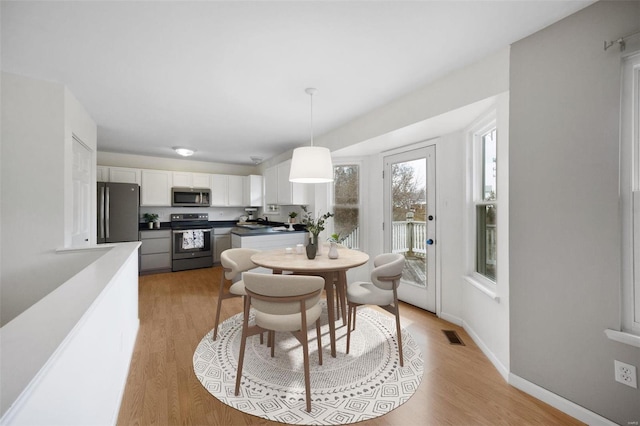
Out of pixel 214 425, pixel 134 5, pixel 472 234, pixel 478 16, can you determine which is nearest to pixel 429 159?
pixel 472 234

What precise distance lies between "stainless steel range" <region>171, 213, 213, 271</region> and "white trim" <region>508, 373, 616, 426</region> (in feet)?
17.6

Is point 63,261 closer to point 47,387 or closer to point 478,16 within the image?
point 47,387

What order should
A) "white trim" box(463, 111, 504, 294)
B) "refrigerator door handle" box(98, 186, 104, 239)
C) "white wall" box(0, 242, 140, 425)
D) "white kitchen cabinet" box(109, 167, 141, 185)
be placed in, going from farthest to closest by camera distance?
"white kitchen cabinet" box(109, 167, 141, 185) → "refrigerator door handle" box(98, 186, 104, 239) → "white trim" box(463, 111, 504, 294) → "white wall" box(0, 242, 140, 425)

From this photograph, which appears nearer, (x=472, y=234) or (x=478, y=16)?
(x=478, y=16)

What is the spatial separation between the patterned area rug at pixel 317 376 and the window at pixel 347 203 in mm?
1715

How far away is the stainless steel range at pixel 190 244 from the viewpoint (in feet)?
17.2

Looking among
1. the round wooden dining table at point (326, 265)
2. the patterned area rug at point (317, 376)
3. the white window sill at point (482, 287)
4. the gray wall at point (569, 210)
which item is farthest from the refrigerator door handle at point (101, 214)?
the gray wall at point (569, 210)

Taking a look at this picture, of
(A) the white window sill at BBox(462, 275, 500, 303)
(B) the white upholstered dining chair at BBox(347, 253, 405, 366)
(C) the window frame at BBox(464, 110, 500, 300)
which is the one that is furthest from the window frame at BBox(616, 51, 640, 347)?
(B) the white upholstered dining chair at BBox(347, 253, 405, 366)

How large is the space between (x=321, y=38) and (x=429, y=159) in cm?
198

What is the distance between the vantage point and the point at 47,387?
27.8 inches

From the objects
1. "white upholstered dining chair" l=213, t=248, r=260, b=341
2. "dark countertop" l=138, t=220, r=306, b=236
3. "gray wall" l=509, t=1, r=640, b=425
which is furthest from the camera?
"dark countertop" l=138, t=220, r=306, b=236

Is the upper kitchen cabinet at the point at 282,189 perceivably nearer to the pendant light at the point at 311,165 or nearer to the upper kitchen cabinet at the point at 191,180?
the upper kitchen cabinet at the point at 191,180

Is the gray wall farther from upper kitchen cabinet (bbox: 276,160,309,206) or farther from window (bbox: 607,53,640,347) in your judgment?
upper kitchen cabinet (bbox: 276,160,309,206)

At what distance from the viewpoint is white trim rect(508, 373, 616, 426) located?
1.51 metres
